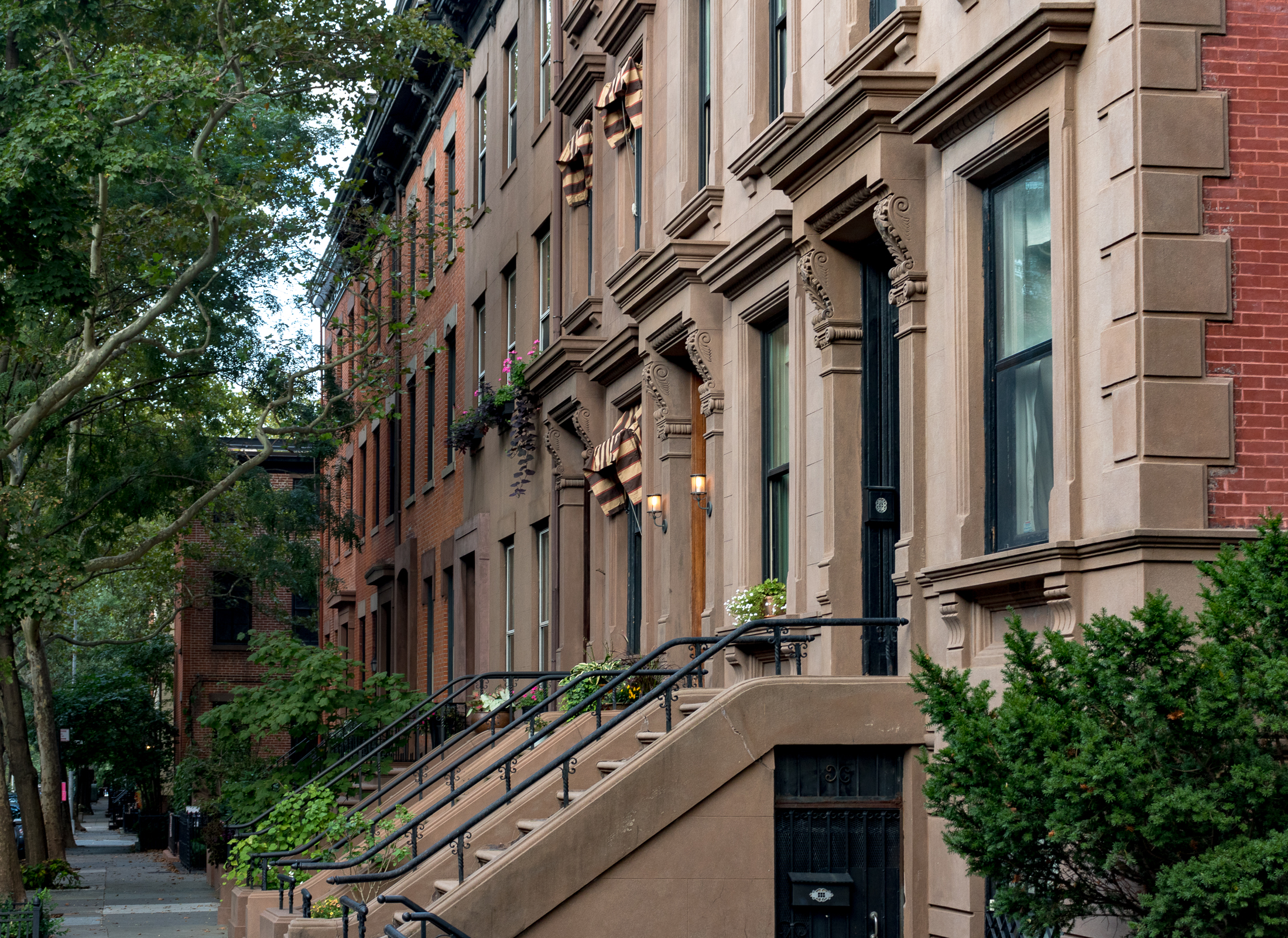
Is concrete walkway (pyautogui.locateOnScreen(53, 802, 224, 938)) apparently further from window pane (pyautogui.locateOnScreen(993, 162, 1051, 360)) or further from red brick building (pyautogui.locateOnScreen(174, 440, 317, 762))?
window pane (pyautogui.locateOnScreen(993, 162, 1051, 360))

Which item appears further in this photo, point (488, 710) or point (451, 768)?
point (488, 710)

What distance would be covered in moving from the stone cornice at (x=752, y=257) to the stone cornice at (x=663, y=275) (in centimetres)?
18

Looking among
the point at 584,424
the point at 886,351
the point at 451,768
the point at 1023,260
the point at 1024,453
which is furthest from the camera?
the point at 584,424

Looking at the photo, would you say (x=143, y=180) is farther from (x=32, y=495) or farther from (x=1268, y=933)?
(x=1268, y=933)

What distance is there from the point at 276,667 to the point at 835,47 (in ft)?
49.2

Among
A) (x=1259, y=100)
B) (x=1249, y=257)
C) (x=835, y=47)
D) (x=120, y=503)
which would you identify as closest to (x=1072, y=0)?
(x=1259, y=100)

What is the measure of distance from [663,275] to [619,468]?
2.89 meters

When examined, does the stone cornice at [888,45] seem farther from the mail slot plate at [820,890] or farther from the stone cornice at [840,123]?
the mail slot plate at [820,890]

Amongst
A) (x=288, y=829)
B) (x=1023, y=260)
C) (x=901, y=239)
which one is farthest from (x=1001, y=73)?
(x=288, y=829)

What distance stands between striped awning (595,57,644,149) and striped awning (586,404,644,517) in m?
3.29

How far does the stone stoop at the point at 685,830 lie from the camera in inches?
418

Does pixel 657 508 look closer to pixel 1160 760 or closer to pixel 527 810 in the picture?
pixel 527 810

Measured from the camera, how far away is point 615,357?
61.6ft

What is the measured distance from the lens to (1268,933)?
674 centimetres
